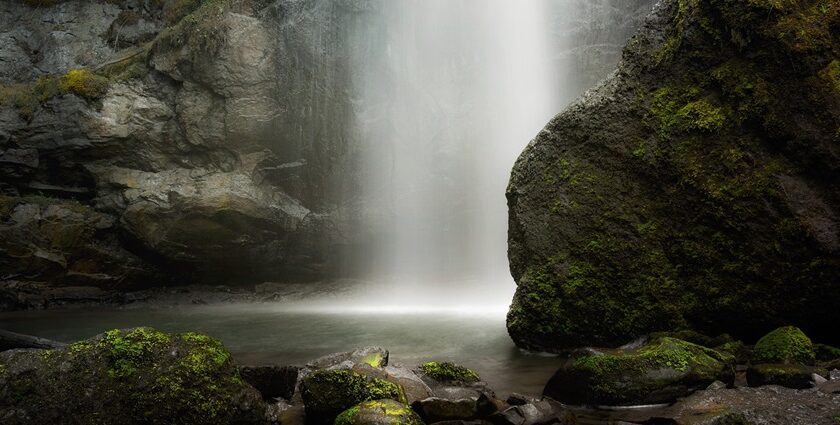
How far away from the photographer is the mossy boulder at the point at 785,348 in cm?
504

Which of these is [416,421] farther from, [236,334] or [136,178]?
[136,178]

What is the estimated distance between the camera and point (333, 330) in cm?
1042

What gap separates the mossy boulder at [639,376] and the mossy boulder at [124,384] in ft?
9.14

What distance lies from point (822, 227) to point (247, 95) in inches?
610

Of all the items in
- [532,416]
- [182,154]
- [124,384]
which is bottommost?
[532,416]

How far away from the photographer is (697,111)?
6.70m

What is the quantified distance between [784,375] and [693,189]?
2755 mm

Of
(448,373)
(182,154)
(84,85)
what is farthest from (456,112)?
(448,373)

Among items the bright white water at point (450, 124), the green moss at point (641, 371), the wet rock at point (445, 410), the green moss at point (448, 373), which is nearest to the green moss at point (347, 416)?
the wet rock at point (445, 410)

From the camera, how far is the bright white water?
1811 cm

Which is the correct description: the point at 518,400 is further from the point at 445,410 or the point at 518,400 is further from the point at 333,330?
the point at 333,330

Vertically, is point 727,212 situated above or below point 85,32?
below

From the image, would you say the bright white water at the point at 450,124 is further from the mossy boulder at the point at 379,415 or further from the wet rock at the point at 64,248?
the mossy boulder at the point at 379,415

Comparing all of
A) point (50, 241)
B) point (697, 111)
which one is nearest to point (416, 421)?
point (697, 111)
